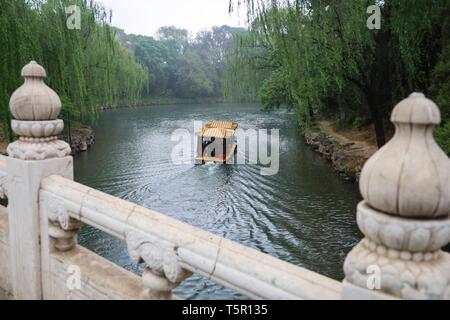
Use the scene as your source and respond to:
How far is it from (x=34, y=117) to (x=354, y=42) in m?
7.59

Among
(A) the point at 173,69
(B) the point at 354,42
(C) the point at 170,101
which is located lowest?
(C) the point at 170,101

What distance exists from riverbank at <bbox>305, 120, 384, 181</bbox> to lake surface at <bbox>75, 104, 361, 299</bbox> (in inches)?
12.4

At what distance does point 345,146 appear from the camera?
1291cm

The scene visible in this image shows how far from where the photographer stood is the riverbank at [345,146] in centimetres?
1076

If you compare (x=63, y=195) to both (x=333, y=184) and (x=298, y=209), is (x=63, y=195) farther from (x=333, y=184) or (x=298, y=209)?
(x=333, y=184)

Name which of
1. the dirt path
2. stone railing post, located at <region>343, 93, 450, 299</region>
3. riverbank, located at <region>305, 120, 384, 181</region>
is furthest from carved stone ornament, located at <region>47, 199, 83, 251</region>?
the dirt path

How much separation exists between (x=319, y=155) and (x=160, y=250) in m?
13.1

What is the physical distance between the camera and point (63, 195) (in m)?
2.01

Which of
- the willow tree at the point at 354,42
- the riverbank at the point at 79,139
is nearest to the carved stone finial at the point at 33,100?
the willow tree at the point at 354,42

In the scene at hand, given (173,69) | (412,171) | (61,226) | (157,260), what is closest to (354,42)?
(61,226)

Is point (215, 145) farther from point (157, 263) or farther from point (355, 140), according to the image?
point (157, 263)

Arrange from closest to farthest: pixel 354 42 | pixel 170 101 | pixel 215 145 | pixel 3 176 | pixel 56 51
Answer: pixel 3 176 < pixel 354 42 < pixel 56 51 < pixel 215 145 < pixel 170 101

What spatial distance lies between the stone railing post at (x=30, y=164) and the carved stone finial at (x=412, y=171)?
1.63m
